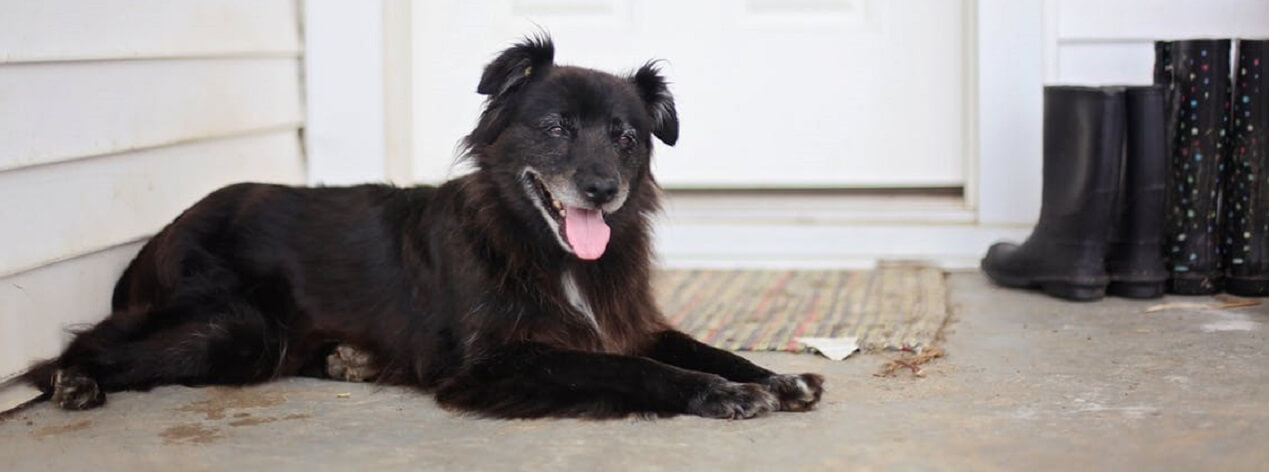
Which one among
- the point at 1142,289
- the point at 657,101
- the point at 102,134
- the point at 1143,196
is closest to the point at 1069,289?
the point at 1142,289

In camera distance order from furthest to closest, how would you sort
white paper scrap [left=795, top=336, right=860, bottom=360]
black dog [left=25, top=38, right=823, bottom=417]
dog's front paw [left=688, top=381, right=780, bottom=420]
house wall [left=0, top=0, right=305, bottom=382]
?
white paper scrap [left=795, top=336, right=860, bottom=360], house wall [left=0, top=0, right=305, bottom=382], black dog [left=25, top=38, right=823, bottom=417], dog's front paw [left=688, top=381, right=780, bottom=420]

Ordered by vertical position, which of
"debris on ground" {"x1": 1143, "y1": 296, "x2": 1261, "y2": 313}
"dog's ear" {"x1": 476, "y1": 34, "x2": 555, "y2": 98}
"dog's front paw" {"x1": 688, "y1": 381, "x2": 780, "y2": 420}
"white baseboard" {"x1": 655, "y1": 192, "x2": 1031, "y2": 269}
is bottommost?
"debris on ground" {"x1": 1143, "y1": 296, "x2": 1261, "y2": 313}

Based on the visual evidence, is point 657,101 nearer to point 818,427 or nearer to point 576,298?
point 576,298

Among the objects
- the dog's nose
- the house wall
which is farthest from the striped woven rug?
the house wall

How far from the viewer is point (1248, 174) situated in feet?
15.4

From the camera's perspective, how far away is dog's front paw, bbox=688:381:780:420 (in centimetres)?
326

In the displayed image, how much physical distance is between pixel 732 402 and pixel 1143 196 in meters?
2.01

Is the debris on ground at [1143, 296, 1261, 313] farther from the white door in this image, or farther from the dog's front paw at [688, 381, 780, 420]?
the dog's front paw at [688, 381, 780, 420]

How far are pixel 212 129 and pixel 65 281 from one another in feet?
3.03

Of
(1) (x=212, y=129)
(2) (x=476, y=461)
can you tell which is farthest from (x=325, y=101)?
(2) (x=476, y=461)

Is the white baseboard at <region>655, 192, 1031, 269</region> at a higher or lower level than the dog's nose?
lower

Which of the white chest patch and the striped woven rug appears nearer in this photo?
the white chest patch

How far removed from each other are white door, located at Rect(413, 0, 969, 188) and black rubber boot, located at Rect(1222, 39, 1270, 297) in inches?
36.7

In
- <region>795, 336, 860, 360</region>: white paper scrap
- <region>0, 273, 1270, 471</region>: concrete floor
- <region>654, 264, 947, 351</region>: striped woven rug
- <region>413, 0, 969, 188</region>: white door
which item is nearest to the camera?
<region>0, 273, 1270, 471</region>: concrete floor
